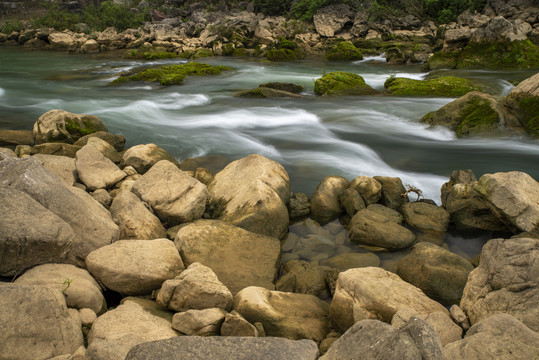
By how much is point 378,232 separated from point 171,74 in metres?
14.0

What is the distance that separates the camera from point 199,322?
3.35m

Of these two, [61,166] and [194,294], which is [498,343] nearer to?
[194,294]

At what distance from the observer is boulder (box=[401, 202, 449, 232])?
6.02 m

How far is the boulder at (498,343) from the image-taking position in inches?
103

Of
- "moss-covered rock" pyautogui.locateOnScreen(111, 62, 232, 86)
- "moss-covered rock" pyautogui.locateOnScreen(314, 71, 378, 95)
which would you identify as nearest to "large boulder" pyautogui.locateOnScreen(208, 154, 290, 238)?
"moss-covered rock" pyautogui.locateOnScreen(314, 71, 378, 95)

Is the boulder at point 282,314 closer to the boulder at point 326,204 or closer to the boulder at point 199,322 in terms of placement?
the boulder at point 199,322

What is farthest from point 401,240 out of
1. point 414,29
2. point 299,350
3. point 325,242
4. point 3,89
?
point 414,29

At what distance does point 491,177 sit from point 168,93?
12.4 meters

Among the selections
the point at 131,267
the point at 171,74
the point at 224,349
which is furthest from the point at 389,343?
the point at 171,74

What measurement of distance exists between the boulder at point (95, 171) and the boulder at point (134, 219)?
111cm

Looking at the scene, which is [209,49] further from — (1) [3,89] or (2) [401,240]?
(2) [401,240]

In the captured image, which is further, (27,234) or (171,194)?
(171,194)

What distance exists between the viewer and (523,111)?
30.2 feet

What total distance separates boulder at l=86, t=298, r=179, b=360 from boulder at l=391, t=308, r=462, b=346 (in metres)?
1.88
